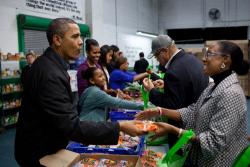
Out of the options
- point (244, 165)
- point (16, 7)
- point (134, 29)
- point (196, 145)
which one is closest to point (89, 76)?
point (196, 145)

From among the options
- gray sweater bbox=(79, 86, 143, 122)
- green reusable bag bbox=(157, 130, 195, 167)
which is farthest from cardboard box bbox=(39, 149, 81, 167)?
gray sweater bbox=(79, 86, 143, 122)

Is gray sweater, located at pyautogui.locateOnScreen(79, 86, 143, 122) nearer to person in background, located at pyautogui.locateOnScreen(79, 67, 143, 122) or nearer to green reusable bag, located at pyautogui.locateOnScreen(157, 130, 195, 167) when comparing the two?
person in background, located at pyautogui.locateOnScreen(79, 67, 143, 122)

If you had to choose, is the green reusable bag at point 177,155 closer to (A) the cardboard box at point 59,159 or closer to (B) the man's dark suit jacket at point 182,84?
(A) the cardboard box at point 59,159

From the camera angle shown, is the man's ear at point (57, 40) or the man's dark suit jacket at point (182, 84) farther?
the man's dark suit jacket at point (182, 84)

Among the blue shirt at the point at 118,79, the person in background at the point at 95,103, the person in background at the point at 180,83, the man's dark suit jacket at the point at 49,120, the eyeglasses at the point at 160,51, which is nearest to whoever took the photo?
the man's dark suit jacket at the point at 49,120

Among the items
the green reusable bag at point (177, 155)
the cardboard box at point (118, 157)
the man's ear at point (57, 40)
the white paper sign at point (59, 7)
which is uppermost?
the white paper sign at point (59, 7)

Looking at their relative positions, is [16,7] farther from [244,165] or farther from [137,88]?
[244,165]

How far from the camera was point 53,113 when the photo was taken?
1.66 meters

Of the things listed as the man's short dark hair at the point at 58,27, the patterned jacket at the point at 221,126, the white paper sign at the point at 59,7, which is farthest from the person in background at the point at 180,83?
the white paper sign at the point at 59,7

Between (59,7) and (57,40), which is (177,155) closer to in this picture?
(57,40)

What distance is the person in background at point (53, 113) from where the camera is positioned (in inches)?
66.2

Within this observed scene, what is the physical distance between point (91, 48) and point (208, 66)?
2252 mm

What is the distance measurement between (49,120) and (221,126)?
977 millimetres

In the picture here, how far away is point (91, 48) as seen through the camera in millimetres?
4074
